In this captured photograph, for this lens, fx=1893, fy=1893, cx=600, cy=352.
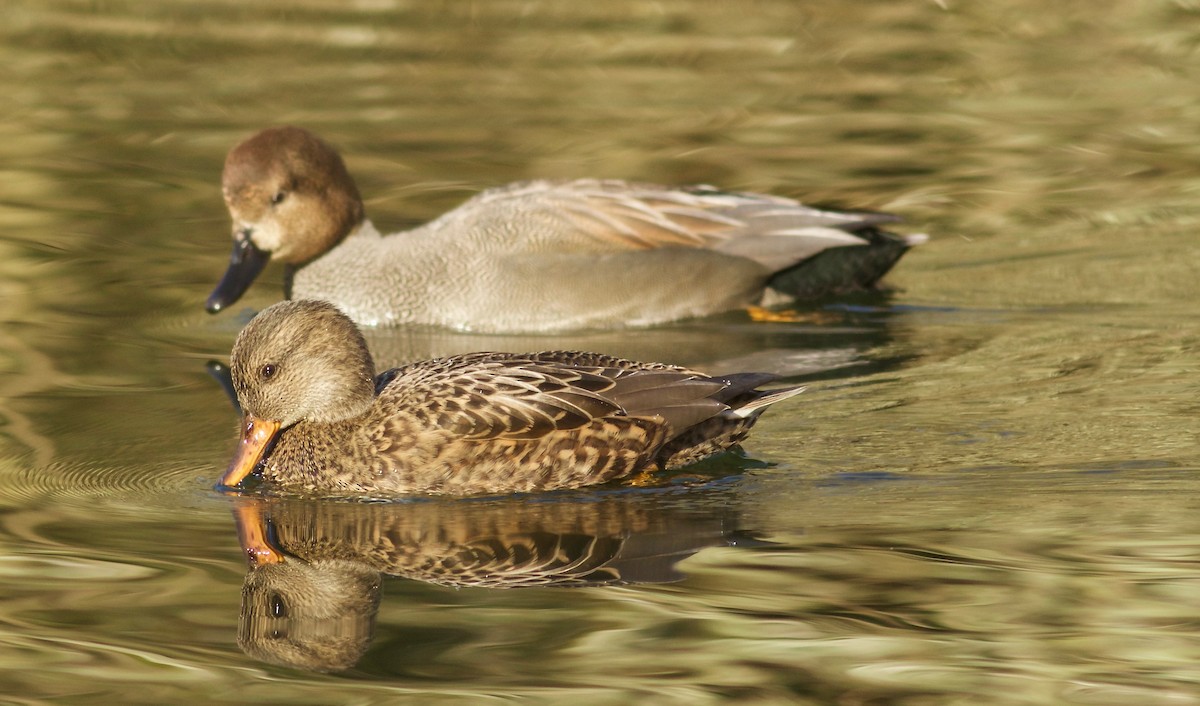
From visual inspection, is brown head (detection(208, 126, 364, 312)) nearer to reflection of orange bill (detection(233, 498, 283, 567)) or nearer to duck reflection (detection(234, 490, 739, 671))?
reflection of orange bill (detection(233, 498, 283, 567))

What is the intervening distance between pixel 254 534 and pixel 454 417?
925mm

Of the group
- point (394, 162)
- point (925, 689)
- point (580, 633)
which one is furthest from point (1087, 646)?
point (394, 162)

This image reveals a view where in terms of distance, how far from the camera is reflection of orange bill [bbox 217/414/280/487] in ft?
24.7

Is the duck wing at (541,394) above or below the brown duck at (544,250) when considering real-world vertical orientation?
below

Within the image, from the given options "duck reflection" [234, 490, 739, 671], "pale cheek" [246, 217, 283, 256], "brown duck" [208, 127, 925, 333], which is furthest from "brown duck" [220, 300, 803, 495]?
"pale cheek" [246, 217, 283, 256]

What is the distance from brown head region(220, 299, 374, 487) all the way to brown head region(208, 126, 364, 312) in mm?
3397

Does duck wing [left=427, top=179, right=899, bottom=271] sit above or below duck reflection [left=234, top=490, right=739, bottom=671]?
above

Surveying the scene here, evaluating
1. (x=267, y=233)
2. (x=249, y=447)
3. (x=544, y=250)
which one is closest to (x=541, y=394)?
(x=249, y=447)

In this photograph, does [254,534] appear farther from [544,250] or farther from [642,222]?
[642,222]

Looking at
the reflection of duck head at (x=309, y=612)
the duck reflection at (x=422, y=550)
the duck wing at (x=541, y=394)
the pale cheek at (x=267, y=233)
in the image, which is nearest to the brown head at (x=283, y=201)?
the pale cheek at (x=267, y=233)

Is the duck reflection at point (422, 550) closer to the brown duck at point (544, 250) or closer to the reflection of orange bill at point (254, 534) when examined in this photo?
the reflection of orange bill at point (254, 534)

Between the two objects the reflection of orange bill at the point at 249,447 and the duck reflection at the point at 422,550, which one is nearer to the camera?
the duck reflection at the point at 422,550

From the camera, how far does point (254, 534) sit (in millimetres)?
6984

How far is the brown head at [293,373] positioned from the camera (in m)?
7.54
